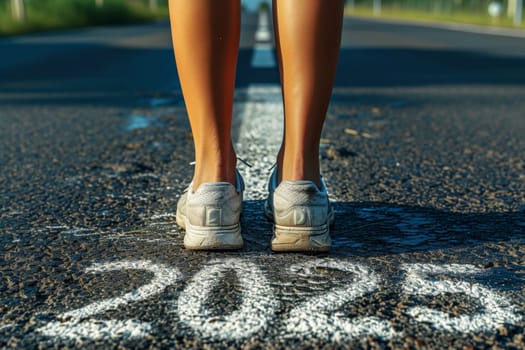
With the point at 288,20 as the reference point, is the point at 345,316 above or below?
below

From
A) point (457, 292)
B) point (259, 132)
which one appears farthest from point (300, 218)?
point (259, 132)

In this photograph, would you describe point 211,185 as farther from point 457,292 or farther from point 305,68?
point 457,292

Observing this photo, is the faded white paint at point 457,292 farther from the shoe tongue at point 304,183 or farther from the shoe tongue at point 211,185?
the shoe tongue at point 211,185

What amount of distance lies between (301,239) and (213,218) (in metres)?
0.23

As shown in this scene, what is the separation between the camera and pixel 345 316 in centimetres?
159

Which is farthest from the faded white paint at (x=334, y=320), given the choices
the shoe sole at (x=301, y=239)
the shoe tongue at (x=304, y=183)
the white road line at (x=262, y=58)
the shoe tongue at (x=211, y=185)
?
the white road line at (x=262, y=58)

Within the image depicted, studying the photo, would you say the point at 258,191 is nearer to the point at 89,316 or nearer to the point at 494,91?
the point at 89,316

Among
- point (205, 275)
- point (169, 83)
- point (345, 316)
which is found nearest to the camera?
point (345, 316)

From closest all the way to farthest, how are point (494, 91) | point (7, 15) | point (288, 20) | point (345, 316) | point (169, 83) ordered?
point (345, 316), point (288, 20), point (494, 91), point (169, 83), point (7, 15)

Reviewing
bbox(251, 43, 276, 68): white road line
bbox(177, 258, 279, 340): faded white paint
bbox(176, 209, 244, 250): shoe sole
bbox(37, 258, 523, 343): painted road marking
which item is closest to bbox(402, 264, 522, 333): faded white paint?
bbox(37, 258, 523, 343): painted road marking

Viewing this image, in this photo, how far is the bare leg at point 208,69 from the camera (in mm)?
2010

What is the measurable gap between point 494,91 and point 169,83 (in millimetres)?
2613

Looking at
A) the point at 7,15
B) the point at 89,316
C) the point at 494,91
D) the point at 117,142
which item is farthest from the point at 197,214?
the point at 7,15

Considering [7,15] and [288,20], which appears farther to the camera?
[7,15]
